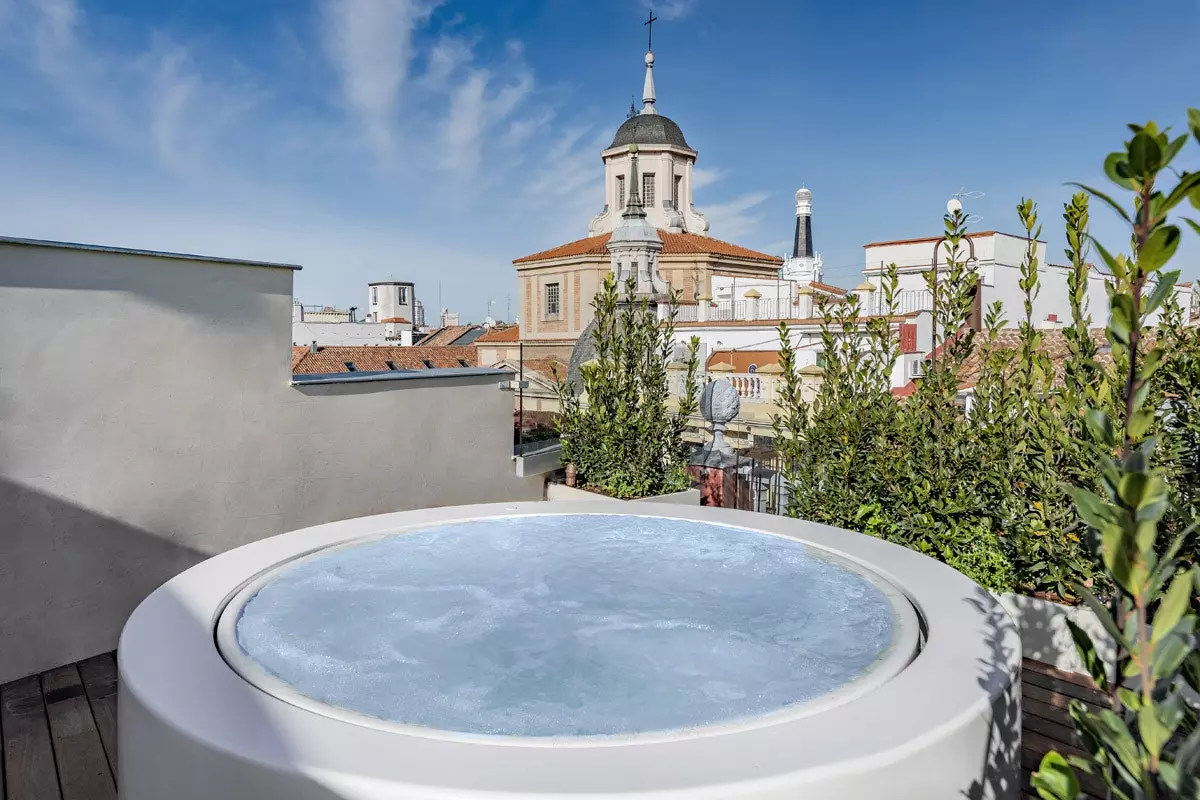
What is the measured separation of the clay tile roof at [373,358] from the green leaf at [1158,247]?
75.4ft

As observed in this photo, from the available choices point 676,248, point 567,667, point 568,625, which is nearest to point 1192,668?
point 567,667

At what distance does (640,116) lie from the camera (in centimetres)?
3369

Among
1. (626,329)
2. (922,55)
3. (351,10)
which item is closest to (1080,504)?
(626,329)

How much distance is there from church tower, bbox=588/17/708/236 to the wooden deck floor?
2985 cm

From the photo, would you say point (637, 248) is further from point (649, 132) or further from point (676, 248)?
point (649, 132)

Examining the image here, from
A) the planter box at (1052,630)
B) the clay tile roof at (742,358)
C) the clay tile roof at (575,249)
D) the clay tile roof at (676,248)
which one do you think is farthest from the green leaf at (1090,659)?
the clay tile roof at (575,249)

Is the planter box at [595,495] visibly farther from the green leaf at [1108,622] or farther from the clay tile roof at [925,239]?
the clay tile roof at [925,239]

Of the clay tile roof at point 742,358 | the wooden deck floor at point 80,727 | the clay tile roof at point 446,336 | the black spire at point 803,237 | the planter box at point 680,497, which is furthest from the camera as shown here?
the black spire at point 803,237

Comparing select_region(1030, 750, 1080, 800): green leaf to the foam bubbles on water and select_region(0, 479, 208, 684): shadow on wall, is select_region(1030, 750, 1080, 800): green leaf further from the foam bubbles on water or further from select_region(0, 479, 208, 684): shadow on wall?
select_region(0, 479, 208, 684): shadow on wall

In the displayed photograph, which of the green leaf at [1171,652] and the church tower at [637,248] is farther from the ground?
the church tower at [637,248]

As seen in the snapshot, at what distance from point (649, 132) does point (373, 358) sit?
49.9 ft

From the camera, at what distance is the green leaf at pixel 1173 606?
3.56 ft

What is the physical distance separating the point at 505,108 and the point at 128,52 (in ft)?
49.1

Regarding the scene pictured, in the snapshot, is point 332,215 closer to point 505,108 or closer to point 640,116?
point 505,108
